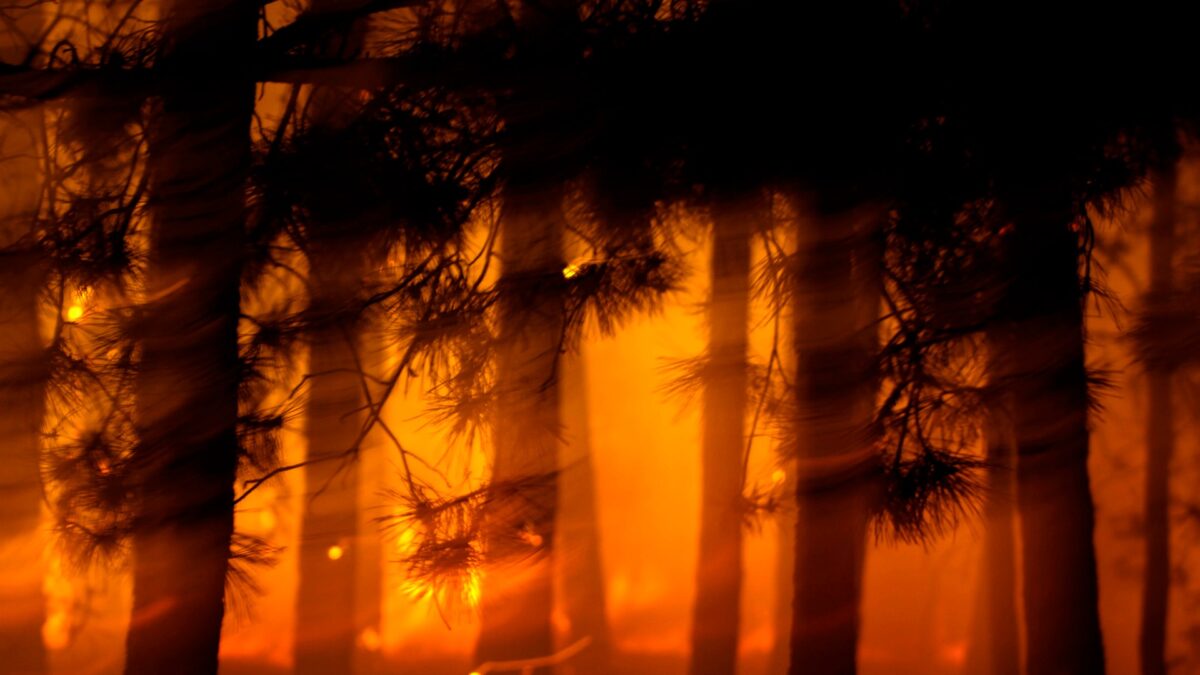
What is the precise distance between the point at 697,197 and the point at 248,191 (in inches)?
37.6

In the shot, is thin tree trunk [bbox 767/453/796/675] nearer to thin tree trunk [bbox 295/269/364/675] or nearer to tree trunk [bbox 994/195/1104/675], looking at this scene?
tree trunk [bbox 994/195/1104/675]

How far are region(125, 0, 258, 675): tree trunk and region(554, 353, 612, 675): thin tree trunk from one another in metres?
0.72

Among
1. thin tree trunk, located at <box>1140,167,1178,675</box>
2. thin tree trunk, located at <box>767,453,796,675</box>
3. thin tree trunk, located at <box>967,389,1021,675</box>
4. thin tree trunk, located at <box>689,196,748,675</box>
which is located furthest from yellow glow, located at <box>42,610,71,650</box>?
thin tree trunk, located at <box>1140,167,1178,675</box>

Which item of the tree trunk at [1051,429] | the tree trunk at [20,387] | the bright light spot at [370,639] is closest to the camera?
the tree trunk at [1051,429]

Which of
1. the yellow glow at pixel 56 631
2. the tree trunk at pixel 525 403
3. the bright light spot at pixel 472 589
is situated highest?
the tree trunk at pixel 525 403

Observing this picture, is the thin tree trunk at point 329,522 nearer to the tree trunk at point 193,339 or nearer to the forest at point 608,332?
the forest at point 608,332

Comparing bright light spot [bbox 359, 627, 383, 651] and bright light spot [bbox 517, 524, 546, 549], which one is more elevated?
bright light spot [bbox 517, 524, 546, 549]

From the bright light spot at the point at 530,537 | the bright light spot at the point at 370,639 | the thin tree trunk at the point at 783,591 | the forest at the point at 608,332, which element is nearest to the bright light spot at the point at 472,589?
the forest at the point at 608,332

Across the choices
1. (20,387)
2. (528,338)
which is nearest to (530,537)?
(528,338)

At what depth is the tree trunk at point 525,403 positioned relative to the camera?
1.76 meters

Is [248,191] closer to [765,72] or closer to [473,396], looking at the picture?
[473,396]

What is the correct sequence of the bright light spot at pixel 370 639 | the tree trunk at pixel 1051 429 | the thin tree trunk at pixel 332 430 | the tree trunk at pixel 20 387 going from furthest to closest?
the bright light spot at pixel 370 639 → the tree trunk at pixel 20 387 → the thin tree trunk at pixel 332 430 → the tree trunk at pixel 1051 429

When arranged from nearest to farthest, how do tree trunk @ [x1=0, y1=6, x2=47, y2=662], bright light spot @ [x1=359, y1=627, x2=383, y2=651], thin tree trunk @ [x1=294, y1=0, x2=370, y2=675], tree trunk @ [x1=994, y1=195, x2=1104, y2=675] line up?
tree trunk @ [x1=994, y1=195, x2=1104, y2=675] < thin tree trunk @ [x1=294, y1=0, x2=370, y2=675] < tree trunk @ [x1=0, y1=6, x2=47, y2=662] < bright light spot @ [x1=359, y1=627, x2=383, y2=651]

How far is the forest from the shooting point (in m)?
1.65
